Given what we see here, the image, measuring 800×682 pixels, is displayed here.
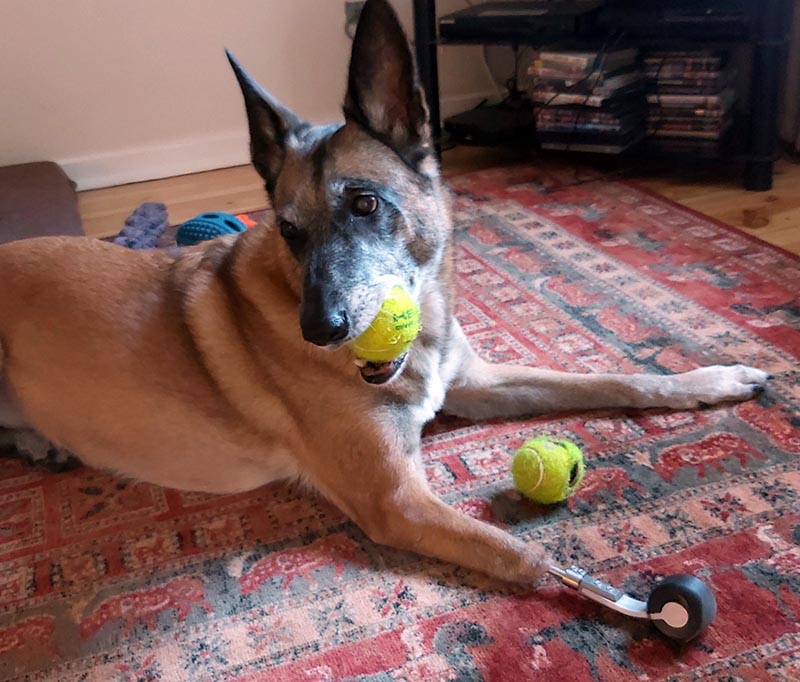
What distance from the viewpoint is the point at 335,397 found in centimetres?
163

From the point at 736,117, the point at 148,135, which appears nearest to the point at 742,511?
the point at 736,117

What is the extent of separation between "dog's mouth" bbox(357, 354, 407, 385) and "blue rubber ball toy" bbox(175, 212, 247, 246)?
4.15 ft

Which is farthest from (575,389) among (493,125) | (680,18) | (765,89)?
(493,125)

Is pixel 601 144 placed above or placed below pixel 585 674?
above

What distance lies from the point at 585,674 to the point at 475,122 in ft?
10.6

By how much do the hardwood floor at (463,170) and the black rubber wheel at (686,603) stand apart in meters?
1.77

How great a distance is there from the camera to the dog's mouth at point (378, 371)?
159 cm

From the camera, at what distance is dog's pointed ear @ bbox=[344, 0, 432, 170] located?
151cm

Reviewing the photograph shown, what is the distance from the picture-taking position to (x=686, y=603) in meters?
1.24

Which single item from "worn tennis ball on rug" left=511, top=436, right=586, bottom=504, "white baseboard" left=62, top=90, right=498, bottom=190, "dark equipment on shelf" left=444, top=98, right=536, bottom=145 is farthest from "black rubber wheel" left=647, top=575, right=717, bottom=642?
"white baseboard" left=62, top=90, right=498, bottom=190

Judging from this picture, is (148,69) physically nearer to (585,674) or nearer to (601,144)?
(601,144)

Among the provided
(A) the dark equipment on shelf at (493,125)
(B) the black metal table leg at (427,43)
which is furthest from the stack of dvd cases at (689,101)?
(B) the black metal table leg at (427,43)

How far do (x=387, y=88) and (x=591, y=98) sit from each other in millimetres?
2126

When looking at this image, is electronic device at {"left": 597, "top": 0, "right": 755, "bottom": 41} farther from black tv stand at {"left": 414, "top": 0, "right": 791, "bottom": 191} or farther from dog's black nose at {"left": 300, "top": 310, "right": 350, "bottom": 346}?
dog's black nose at {"left": 300, "top": 310, "right": 350, "bottom": 346}
